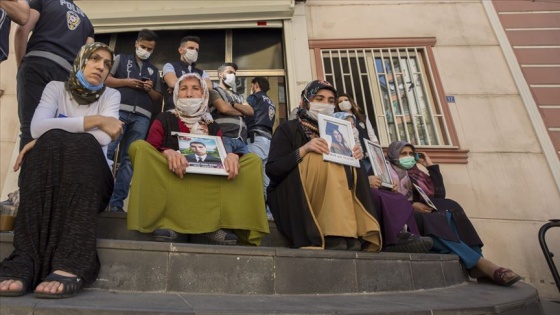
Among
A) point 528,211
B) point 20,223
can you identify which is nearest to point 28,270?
point 20,223

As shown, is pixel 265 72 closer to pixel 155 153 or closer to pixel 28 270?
pixel 155 153

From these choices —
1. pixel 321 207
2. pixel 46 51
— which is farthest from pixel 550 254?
pixel 46 51

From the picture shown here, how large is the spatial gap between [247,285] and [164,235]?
65cm

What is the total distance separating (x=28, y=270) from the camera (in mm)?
1701

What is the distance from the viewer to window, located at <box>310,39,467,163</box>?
5496 mm

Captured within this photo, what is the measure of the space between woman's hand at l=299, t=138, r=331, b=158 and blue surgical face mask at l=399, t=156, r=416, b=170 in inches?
65.4

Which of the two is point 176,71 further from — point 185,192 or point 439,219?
point 439,219

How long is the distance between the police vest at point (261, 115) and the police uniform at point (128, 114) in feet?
3.82

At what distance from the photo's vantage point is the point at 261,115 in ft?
14.1

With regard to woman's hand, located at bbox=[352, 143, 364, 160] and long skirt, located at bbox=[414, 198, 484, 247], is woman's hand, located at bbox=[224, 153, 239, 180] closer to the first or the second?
woman's hand, located at bbox=[352, 143, 364, 160]

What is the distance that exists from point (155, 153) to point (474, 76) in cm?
549

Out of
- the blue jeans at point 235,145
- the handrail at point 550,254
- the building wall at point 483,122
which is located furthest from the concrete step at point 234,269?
the building wall at point 483,122

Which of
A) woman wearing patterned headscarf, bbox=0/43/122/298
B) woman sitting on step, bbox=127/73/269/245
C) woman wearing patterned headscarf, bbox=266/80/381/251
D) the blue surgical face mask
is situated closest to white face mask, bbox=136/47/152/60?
woman sitting on step, bbox=127/73/269/245

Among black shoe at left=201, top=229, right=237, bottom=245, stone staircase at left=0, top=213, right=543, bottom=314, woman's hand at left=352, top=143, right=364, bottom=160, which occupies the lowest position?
stone staircase at left=0, top=213, right=543, bottom=314
